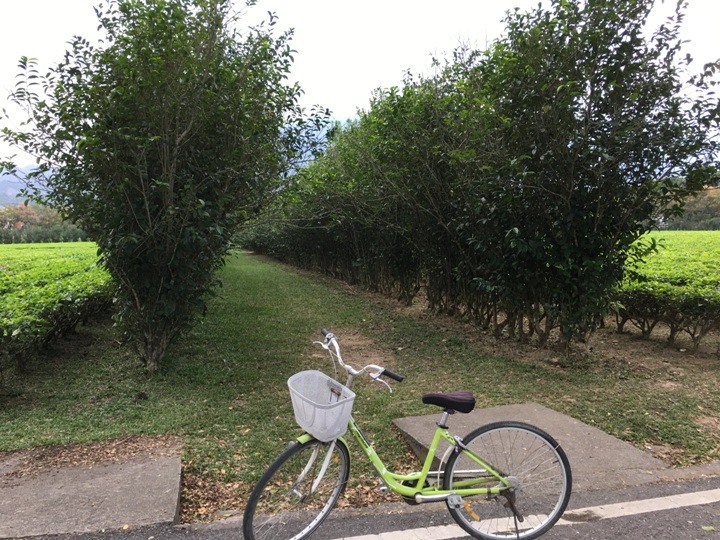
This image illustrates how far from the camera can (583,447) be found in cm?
376

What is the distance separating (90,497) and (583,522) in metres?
2.97

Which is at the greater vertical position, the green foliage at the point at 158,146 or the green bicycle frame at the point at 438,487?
the green foliage at the point at 158,146

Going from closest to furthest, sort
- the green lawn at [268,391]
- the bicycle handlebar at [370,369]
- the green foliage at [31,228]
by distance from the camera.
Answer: the bicycle handlebar at [370,369] → the green lawn at [268,391] → the green foliage at [31,228]

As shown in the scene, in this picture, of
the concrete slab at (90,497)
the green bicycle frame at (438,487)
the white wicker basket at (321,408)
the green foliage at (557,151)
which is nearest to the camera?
the white wicker basket at (321,408)

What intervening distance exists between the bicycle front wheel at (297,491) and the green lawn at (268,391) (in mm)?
743

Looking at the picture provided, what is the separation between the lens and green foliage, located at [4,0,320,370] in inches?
193

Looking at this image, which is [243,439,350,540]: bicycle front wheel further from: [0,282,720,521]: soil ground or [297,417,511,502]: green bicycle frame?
[0,282,720,521]: soil ground

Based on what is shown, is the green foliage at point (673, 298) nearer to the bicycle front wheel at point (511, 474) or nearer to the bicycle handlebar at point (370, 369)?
the bicycle front wheel at point (511, 474)

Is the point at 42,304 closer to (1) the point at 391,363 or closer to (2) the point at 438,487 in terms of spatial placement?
(1) the point at 391,363

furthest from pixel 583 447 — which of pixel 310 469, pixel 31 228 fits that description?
pixel 31 228

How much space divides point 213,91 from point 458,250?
5000mm

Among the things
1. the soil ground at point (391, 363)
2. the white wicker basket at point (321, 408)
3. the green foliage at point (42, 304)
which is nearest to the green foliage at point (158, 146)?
the green foliage at point (42, 304)

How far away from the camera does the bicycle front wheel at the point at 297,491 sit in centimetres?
245

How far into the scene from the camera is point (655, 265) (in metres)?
8.72
